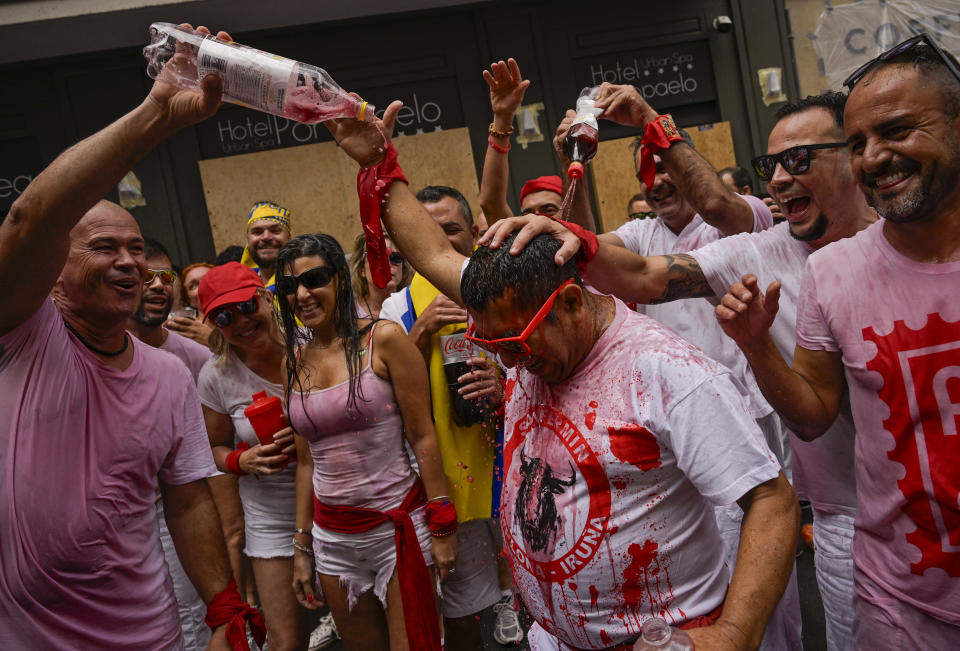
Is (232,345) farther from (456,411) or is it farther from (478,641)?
(478,641)

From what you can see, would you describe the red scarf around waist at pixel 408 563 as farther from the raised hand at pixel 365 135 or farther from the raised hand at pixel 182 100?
the raised hand at pixel 182 100

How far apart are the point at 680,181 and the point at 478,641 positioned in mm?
2329

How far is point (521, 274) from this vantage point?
5.02 feet

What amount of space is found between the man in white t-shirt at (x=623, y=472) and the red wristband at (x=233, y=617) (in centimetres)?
115

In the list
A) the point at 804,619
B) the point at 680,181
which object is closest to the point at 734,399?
the point at 680,181

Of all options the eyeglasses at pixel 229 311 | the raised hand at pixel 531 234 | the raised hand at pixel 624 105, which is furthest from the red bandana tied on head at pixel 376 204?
the eyeglasses at pixel 229 311

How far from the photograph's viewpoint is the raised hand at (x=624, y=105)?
2.48 metres

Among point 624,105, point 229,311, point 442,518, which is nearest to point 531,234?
point 624,105

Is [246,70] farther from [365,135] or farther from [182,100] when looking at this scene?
[365,135]

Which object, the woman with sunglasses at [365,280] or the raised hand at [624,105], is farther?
the woman with sunglasses at [365,280]

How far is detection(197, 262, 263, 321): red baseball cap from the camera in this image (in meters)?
3.32

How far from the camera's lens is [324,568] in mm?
2914

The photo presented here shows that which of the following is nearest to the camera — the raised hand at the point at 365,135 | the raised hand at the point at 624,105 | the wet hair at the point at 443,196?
the raised hand at the point at 365,135

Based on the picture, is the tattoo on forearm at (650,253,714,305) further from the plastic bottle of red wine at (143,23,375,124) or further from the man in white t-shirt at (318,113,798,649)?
the plastic bottle of red wine at (143,23,375,124)
